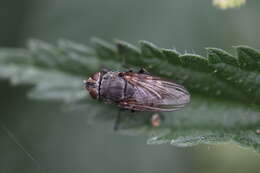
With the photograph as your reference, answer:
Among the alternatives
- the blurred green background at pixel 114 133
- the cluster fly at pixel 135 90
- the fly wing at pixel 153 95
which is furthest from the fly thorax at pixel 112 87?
the blurred green background at pixel 114 133

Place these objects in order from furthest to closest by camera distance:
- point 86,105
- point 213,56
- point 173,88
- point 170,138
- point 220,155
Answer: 1. point 220,155
2. point 86,105
3. point 173,88
4. point 170,138
5. point 213,56

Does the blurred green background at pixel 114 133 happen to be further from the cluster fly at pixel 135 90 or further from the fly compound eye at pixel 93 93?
the fly compound eye at pixel 93 93

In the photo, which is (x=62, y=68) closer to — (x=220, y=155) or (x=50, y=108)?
(x=50, y=108)

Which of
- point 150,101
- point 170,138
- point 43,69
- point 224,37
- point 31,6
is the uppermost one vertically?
point 31,6

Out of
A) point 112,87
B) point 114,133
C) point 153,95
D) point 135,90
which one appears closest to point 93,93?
point 112,87

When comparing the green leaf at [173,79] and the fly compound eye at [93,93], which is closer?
the green leaf at [173,79]

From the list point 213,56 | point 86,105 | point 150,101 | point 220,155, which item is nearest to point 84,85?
point 86,105
